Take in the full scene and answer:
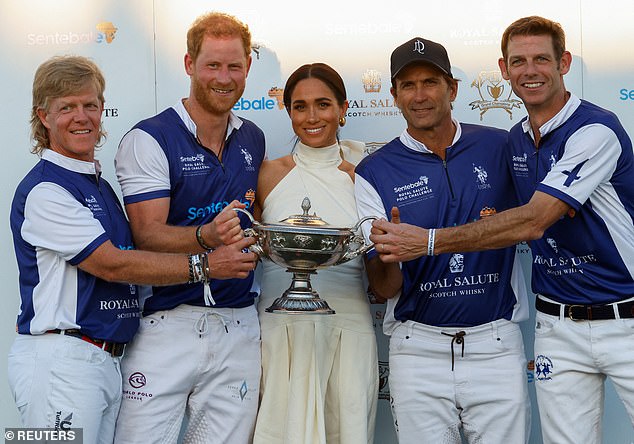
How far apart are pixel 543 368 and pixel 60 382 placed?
197cm

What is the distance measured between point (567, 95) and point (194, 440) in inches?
87.6

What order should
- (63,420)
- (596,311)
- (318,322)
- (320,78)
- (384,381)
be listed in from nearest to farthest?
(63,420) < (596,311) < (318,322) < (320,78) < (384,381)

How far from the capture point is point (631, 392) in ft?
11.4

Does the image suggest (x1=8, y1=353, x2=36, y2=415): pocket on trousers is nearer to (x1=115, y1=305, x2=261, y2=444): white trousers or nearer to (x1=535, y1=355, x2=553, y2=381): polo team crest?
(x1=115, y1=305, x2=261, y2=444): white trousers

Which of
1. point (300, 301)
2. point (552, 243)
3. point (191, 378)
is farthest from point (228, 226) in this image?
point (552, 243)

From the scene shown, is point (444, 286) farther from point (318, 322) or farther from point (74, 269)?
point (74, 269)

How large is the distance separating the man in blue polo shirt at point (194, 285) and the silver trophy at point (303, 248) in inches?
10.8

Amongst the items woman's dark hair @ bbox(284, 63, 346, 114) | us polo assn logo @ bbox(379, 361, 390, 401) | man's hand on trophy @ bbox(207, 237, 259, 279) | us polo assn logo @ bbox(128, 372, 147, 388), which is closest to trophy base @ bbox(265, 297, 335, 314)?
man's hand on trophy @ bbox(207, 237, 259, 279)

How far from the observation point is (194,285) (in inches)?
147

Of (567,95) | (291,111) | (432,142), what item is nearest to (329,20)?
(291,111)

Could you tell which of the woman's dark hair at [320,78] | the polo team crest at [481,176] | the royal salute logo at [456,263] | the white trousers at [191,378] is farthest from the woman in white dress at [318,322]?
the polo team crest at [481,176]

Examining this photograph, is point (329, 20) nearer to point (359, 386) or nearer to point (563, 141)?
point (563, 141)

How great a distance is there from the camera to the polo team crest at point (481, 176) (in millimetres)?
3777

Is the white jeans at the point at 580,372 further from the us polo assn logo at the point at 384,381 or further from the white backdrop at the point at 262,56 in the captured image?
the us polo assn logo at the point at 384,381
